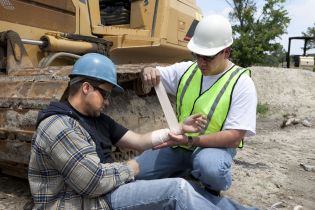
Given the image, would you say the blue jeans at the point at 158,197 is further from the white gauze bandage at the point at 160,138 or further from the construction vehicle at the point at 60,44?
the construction vehicle at the point at 60,44

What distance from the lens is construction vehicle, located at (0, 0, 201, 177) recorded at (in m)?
3.13

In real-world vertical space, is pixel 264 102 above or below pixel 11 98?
below

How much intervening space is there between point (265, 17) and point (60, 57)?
23888mm

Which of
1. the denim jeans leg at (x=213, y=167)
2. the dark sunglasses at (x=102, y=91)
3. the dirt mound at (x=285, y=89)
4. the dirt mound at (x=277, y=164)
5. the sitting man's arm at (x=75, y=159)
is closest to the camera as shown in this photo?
the sitting man's arm at (x=75, y=159)

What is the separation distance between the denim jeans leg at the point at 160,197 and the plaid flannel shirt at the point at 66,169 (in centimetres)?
8

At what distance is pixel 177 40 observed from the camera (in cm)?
546

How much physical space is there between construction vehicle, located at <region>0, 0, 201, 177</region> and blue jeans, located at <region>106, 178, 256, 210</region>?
92 cm

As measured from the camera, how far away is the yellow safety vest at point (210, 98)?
9.39 ft

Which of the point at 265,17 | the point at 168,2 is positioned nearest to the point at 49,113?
the point at 168,2

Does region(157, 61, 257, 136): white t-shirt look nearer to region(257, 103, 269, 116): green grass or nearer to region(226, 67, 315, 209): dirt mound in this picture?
region(226, 67, 315, 209): dirt mound

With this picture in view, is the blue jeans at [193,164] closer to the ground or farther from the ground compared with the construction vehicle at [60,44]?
closer to the ground

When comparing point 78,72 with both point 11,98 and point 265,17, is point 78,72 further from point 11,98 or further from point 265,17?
point 265,17

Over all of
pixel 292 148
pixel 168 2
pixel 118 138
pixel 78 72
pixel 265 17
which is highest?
pixel 265 17

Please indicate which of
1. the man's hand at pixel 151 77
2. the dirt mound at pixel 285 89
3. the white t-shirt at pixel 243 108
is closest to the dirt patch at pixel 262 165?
the man's hand at pixel 151 77
